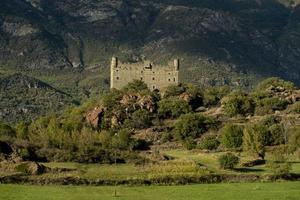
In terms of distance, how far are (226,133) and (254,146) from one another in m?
15.5

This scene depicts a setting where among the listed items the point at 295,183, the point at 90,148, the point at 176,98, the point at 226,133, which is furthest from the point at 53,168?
the point at 176,98

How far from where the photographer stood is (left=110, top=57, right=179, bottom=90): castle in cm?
15850

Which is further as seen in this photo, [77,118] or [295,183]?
[77,118]

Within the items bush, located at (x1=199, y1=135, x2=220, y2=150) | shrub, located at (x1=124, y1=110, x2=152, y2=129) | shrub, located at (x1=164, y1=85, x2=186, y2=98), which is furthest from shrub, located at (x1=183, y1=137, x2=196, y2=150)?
shrub, located at (x1=164, y1=85, x2=186, y2=98)

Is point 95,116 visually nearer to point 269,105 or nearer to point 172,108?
point 172,108

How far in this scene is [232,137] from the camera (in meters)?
107

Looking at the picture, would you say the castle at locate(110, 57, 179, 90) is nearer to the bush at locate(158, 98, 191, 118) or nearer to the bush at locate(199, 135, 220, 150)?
the bush at locate(158, 98, 191, 118)

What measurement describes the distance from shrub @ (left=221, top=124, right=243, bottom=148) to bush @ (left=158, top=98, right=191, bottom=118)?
25.4m

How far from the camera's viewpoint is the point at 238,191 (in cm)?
5850

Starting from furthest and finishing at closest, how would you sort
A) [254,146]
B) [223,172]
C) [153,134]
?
[153,134]
[254,146]
[223,172]

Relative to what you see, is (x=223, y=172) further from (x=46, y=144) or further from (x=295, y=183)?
(x=46, y=144)

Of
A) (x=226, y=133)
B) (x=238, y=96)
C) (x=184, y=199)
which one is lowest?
(x=184, y=199)

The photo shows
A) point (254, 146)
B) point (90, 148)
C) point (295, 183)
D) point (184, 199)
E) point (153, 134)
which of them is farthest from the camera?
point (153, 134)

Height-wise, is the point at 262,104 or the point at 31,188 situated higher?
the point at 262,104
